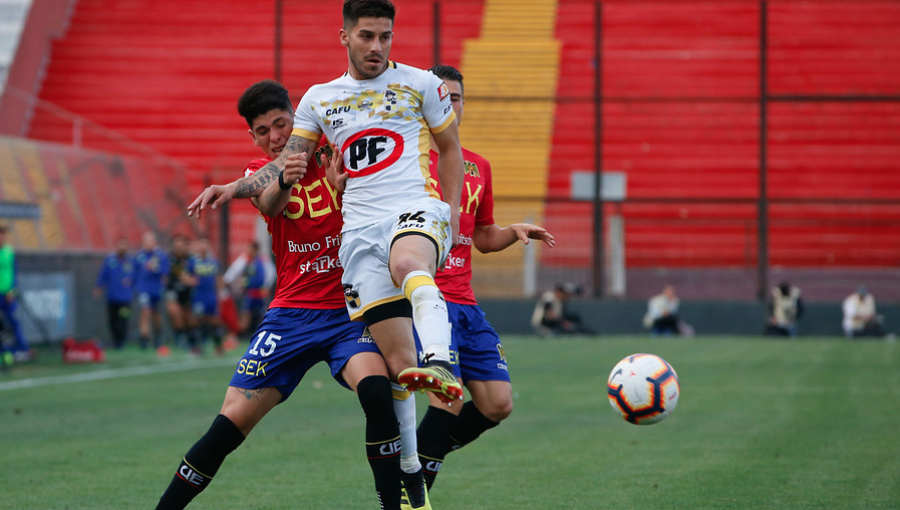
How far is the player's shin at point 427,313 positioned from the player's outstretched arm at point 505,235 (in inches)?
43.9

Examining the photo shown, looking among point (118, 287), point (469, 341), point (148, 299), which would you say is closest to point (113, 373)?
point (118, 287)

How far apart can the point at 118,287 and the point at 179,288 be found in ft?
4.21

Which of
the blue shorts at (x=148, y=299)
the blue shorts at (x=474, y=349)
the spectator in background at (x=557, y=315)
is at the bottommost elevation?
the spectator in background at (x=557, y=315)

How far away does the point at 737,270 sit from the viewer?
25672mm

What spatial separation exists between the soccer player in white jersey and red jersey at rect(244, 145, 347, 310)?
0.19 metres

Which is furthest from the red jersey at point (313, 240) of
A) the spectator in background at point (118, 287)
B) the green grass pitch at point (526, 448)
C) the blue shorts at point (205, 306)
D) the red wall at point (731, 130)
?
the red wall at point (731, 130)

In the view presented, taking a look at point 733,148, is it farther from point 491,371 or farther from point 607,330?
point 491,371

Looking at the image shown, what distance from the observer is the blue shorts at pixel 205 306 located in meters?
19.7

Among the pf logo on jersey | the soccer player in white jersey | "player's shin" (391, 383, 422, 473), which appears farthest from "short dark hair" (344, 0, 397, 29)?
"player's shin" (391, 383, 422, 473)

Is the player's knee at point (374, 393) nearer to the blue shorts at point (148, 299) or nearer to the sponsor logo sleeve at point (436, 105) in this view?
the sponsor logo sleeve at point (436, 105)

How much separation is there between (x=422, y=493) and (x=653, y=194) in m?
23.5

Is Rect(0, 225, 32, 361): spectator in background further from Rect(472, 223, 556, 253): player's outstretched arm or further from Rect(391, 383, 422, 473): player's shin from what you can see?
Rect(391, 383, 422, 473): player's shin

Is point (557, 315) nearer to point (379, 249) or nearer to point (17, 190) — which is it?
point (17, 190)

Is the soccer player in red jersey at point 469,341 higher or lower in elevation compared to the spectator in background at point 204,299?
higher
